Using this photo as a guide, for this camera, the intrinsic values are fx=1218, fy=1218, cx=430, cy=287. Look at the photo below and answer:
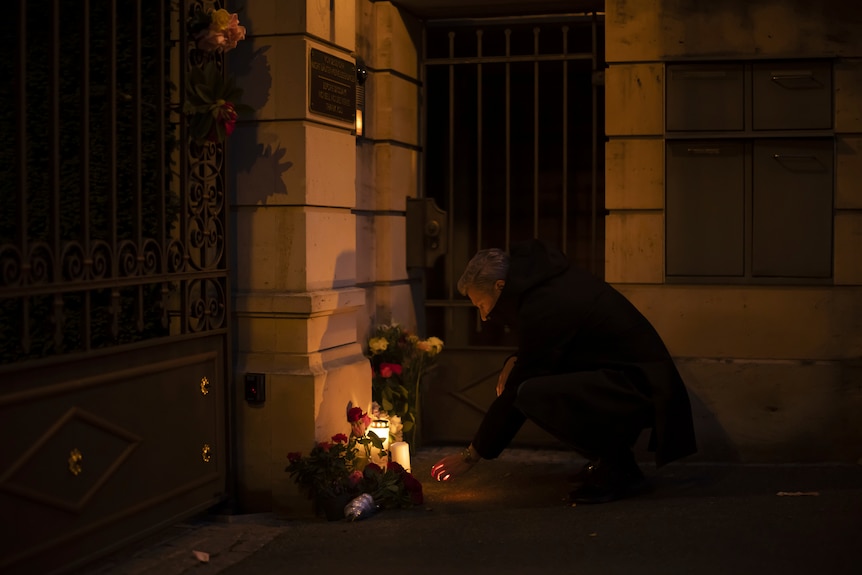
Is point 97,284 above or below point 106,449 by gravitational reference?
above

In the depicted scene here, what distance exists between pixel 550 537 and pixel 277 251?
2.44 meters

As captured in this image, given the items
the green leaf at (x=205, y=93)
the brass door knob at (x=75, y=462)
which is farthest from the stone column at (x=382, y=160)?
the brass door knob at (x=75, y=462)

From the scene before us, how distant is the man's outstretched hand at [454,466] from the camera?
7.18 metres

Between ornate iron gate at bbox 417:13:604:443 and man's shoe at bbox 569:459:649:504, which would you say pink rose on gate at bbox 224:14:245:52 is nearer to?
ornate iron gate at bbox 417:13:604:443

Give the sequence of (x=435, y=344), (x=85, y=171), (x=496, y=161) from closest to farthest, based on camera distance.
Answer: (x=85, y=171), (x=435, y=344), (x=496, y=161)

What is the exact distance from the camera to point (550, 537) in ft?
20.7

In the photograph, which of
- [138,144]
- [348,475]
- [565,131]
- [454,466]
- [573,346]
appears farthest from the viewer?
[565,131]

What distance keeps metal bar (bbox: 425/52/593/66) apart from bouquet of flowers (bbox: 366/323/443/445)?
2.20 metres

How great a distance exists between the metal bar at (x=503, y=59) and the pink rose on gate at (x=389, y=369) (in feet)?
8.42

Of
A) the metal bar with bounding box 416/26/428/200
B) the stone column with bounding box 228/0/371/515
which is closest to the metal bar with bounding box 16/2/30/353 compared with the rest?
the stone column with bounding box 228/0/371/515

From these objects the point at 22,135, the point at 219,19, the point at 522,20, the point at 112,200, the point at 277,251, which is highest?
the point at 522,20

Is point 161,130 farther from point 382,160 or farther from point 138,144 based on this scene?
point 382,160

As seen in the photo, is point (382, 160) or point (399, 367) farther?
point (382, 160)

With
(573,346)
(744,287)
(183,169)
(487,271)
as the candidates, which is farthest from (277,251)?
(744,287)
